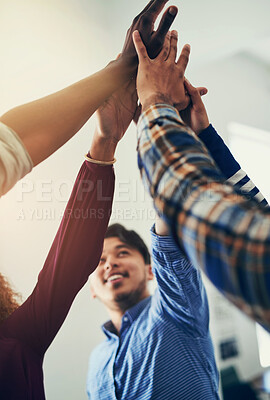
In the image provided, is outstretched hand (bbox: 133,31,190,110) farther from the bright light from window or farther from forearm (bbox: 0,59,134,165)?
the bright light from window

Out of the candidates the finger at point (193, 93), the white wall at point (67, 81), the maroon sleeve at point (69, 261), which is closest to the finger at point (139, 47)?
the finger at point (193, 93)

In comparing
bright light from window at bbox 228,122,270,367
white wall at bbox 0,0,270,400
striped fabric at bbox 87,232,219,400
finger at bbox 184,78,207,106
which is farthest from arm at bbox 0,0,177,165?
bright light from window at bbox 228,122,270,367

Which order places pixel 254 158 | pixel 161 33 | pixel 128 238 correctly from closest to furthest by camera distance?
pixel 161 33 < pixel 128 238 < pixel 254 158

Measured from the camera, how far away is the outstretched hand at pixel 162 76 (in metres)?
0.63

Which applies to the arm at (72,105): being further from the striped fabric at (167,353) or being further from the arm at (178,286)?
the striped fabric at (167,353)

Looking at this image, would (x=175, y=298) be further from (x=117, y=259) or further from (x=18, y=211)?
(x=18, y=211)

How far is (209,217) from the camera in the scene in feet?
1.37

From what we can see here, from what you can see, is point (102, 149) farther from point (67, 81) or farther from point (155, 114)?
point (67, 81)

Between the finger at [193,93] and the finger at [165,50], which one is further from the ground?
the finger at [165,50]

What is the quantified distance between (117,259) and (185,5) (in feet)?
3.91

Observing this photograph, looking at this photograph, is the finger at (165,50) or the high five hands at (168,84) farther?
the finger at (165,50)

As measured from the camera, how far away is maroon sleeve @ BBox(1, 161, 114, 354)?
2.55ft

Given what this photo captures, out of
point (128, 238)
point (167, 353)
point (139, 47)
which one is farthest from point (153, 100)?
point (128, 238)

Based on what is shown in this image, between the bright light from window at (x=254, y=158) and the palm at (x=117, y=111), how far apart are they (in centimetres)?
209
